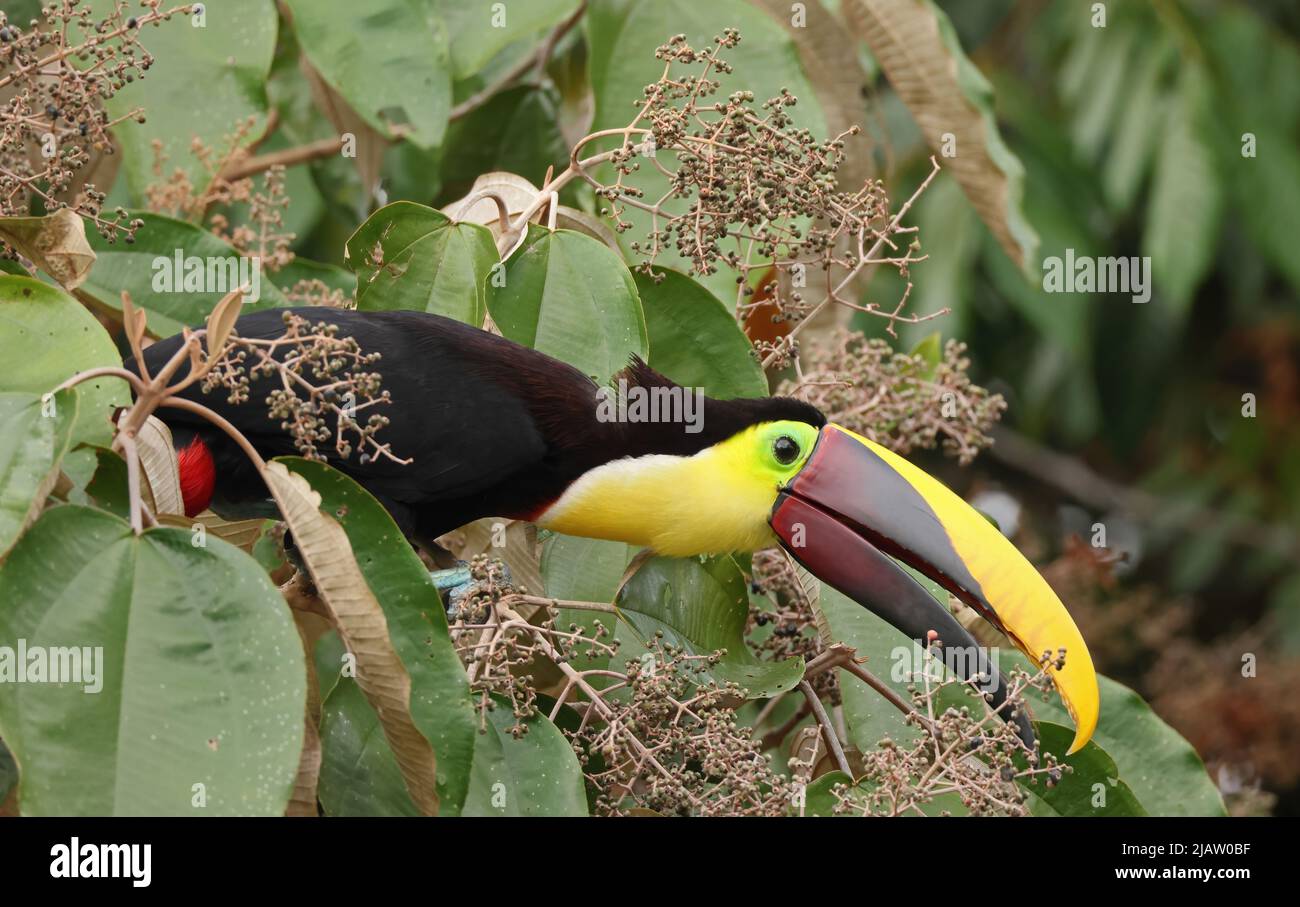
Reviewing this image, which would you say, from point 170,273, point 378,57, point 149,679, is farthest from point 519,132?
point 149,679

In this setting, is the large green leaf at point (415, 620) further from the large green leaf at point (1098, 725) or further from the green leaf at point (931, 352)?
the green leaf at point (931, 352)

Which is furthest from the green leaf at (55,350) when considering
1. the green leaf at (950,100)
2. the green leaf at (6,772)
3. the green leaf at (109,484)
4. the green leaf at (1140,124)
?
the green leaf at (1140,124)

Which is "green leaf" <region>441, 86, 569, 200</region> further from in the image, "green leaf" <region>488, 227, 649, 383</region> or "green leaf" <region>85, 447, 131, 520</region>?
"green leaf" <region>85, 447, 131, 520</region>

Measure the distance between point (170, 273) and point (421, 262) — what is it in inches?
14.5

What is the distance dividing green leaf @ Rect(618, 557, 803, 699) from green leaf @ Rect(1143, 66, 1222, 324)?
2682 mm

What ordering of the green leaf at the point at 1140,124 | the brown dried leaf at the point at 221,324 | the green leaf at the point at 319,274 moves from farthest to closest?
1. the green leaf at the point at 1140,124
2. the green leaf at the point at 319,274
3. the brown dried leaf at the point at 221,324

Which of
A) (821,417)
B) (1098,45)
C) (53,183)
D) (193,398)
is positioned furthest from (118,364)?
(1098,45)

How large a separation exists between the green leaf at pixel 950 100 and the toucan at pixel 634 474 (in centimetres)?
50

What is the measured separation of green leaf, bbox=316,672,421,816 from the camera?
1.81 meters

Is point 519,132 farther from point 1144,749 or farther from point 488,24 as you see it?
point 1144,749

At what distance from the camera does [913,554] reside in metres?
2.24

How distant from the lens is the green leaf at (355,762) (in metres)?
1.81
